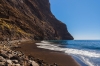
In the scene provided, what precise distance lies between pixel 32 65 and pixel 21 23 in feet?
291

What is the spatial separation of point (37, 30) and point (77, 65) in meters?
107

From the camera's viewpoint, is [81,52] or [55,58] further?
[81,52]

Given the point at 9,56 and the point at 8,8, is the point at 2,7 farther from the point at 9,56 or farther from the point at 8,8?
the point at 9,56

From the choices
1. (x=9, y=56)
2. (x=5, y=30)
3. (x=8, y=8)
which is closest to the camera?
(x=9, y=56)

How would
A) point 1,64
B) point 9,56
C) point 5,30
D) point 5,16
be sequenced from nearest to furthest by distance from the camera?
1. point 1,64
2. point 9,56
3. point 5,30
4. point 5,16

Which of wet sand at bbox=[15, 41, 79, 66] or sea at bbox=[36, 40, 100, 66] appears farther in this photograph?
sea at bbox=[36, 40, 100, 66]

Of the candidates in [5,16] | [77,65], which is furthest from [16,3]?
[77,65]

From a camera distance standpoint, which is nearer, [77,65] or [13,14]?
[77,65]

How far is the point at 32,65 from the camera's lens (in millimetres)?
13406

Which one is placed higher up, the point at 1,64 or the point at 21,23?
the point at 21,23

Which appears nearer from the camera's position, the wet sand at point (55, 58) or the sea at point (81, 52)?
the wet sand at point (55, 58)

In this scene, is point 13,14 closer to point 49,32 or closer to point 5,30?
point 5,30

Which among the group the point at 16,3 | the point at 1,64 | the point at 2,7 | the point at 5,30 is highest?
the point at 16,3

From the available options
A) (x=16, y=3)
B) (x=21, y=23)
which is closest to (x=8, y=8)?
(x=21, y=23)
